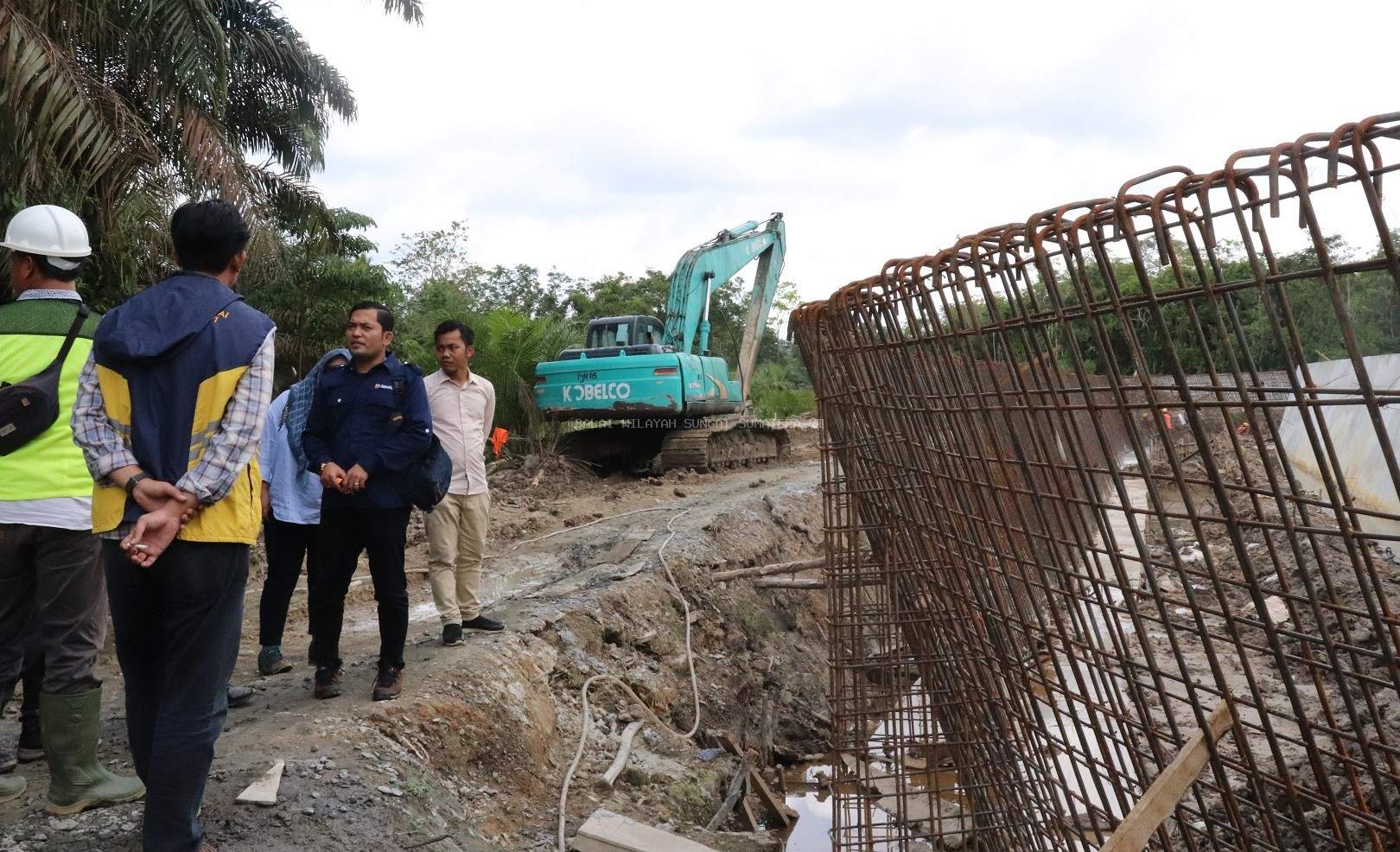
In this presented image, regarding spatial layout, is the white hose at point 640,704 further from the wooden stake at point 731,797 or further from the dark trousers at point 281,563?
the dark trousers at point 281,563

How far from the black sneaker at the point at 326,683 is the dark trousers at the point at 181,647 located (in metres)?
1.51

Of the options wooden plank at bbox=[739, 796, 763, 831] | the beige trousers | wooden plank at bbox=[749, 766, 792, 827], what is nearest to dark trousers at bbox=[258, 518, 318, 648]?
the beige trousers

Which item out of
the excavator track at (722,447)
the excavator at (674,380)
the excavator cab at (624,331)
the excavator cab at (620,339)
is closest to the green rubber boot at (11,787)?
the excavator at (674,380)

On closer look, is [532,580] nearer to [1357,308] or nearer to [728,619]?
[728,619]

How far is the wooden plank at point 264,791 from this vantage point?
9.93 feet

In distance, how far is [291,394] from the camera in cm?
438

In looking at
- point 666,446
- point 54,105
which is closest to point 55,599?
point 54,105

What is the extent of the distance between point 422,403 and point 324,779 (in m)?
1.44

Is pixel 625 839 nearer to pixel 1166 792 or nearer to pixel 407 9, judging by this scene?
pixel 1166 792

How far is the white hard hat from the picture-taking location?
2.92 meters

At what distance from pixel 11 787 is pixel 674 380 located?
32.4 feet

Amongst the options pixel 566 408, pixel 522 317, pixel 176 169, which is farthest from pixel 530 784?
pixel 522 317

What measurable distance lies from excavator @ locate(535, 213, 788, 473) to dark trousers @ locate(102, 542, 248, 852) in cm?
1008

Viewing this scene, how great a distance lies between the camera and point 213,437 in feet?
8.00
